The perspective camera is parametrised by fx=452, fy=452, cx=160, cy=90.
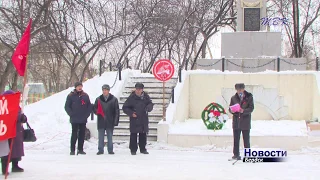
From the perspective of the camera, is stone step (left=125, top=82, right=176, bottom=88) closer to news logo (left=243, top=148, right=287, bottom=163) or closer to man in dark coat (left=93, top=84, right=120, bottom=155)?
man in dark coat (left=93, top=84, right=120, bottom=155)

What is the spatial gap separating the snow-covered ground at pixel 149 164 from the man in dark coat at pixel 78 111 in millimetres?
450

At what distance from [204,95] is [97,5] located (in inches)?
427

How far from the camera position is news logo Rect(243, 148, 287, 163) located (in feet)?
29.1

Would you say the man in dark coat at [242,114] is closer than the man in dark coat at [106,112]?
Yes

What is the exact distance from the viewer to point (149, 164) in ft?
28.2

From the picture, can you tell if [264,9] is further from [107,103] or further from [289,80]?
[107,103]

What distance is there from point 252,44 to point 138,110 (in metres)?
10.9

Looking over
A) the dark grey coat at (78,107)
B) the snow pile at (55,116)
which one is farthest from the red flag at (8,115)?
the snow pile at (55,116)

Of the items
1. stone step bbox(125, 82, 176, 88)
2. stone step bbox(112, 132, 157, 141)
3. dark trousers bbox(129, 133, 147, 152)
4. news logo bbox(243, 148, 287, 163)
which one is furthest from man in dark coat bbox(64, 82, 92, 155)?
stone step bbox(125, 82, 176, 88)

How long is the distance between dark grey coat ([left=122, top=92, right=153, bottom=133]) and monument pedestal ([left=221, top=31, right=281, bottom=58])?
1018cm

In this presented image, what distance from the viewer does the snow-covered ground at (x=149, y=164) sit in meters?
7.47

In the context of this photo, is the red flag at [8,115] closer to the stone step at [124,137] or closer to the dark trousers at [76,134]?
the dark trousers at [76,134]

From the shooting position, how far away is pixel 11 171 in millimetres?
7727

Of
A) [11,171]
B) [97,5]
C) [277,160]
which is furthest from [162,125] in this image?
[97,5]
